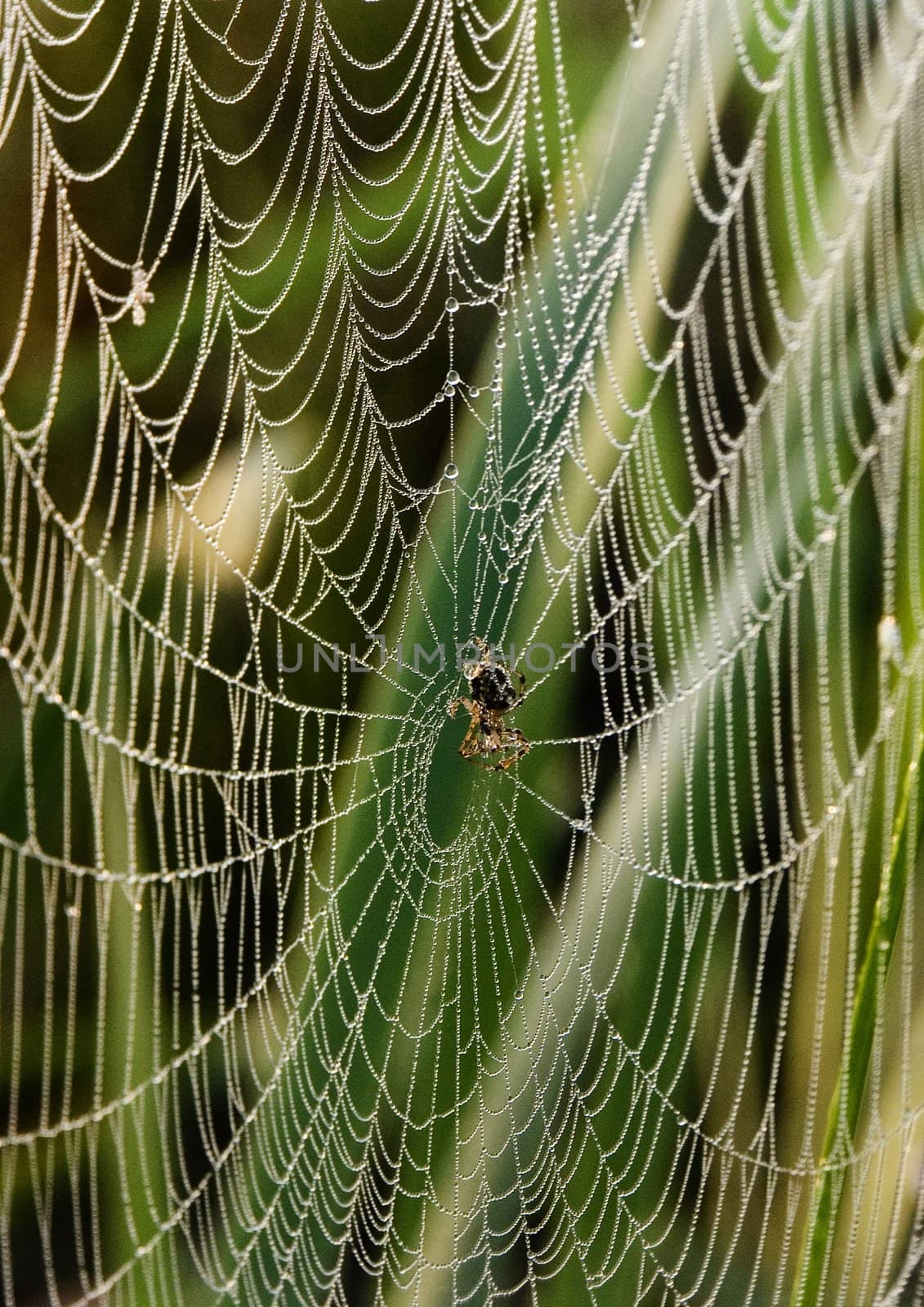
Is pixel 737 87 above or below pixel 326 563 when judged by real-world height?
above

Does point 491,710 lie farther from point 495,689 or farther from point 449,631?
point 449,631

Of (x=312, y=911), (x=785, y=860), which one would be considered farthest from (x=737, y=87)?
(x=312, y=911)

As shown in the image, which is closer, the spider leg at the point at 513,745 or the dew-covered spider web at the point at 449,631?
the dew-covered spider web at the point at 449,631

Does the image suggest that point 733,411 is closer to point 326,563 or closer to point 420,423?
point 420,423

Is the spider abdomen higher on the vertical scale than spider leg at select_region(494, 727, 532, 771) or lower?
higher

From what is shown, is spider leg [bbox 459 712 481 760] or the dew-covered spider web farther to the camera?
spider leg [bbox 459 712 481 760]

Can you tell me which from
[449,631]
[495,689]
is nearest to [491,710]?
[495,689]
